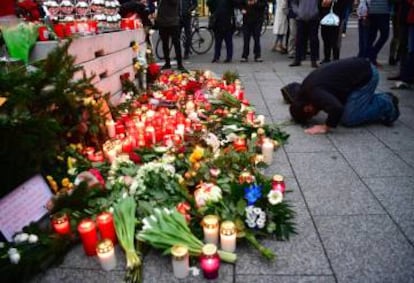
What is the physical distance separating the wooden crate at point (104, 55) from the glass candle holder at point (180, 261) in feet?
6.14

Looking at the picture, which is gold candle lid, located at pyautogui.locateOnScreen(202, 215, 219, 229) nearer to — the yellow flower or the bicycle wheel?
the yellow flower

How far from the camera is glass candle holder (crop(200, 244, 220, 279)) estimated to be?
1931mm

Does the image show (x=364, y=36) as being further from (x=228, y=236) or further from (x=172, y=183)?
(x=228, y=236)

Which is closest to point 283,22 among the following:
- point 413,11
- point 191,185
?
point 413,11

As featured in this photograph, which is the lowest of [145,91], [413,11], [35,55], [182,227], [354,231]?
[354,231]

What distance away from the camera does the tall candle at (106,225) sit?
2.17 metres

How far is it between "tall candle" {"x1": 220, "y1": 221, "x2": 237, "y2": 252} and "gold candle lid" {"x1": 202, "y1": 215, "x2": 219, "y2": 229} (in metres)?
0.05

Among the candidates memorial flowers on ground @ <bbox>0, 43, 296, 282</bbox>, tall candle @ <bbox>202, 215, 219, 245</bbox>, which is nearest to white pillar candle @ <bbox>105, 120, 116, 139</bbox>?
memorial flowers on ground @ <bbox>0, 43, 296, 282</bbox>

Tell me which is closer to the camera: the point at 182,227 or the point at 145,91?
the point at 182,227

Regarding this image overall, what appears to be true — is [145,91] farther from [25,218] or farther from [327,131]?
[25,218]

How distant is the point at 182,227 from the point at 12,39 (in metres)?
2.02

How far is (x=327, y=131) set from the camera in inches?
159

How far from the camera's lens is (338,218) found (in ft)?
8.15

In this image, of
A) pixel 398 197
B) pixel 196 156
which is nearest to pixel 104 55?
pixel 196 156
